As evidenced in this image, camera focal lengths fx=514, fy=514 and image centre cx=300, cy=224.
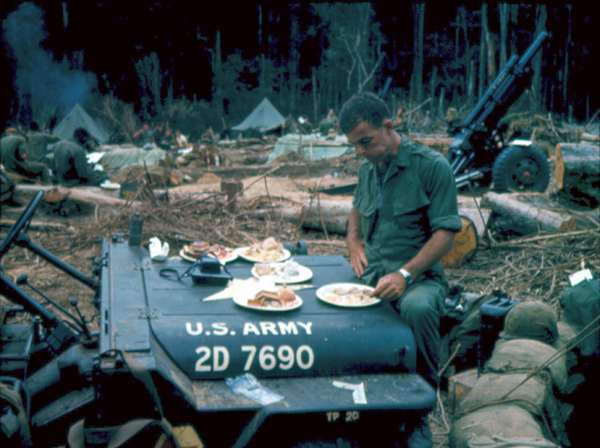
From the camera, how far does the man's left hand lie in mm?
2771

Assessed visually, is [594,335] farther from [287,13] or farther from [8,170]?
[287,13]

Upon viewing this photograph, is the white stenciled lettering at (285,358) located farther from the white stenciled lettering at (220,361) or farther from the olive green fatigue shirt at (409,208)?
the olive green fatigue shirt at (409,208)

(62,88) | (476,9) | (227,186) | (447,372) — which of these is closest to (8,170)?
(227,186)

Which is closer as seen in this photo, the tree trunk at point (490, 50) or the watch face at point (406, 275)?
the watch face at point (406, 275)

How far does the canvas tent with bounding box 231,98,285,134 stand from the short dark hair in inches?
1012

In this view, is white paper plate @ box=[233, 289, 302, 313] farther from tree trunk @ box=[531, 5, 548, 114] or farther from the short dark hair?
tree trunk @ box=[531, 5, 548, 114]

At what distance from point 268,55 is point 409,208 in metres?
39.5

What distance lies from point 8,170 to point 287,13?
105ft

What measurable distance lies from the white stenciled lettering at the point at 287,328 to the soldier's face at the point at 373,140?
1.25 metres

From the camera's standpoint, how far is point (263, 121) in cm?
2970

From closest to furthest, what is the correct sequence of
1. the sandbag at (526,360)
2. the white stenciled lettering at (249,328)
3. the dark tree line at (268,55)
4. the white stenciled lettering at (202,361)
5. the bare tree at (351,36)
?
1. the white stenciled lettering at (202,361)
2. the white stenciled lettering at (249,328)
3. the sandbag at (526,360)
4. the dark tree line at (268,55)
5. the bare tree at (351,36)

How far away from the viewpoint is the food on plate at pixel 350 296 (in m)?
2.69

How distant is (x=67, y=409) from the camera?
210 centimetres

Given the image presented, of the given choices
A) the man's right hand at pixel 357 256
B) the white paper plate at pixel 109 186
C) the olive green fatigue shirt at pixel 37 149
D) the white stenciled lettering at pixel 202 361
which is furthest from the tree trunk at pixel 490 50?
the white stenciled lettering at pixel 202 361
